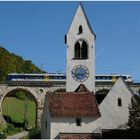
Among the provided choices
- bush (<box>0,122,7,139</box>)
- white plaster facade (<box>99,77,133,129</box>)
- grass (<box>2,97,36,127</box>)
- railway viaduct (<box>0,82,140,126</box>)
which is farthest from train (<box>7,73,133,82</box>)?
white plaster facade (<box>99,77,133,129</box>)

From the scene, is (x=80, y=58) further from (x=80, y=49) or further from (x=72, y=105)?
(x=72, y=105)

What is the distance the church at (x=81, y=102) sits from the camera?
40156 mm

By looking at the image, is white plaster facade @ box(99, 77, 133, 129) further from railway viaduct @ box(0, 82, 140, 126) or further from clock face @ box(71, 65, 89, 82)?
railway viaduct @ box(0, 82, 140, 126)

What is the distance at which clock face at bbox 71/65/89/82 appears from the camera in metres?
50.1

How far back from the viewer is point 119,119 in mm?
43469

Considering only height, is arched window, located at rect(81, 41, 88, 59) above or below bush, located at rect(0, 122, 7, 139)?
above

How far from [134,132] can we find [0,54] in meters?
108

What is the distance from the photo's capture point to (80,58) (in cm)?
5019

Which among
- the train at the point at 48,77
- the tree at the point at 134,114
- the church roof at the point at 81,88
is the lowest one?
the tree at the point at 134,114

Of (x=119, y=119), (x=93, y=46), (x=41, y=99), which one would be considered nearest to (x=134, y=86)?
(x=41, y=99)

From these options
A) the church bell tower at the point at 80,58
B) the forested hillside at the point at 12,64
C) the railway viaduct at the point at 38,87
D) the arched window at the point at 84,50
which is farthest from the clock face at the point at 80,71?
the forested hillside at the point at 12,64

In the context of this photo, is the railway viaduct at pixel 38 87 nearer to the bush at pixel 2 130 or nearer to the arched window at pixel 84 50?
the bush at pixel 2 130

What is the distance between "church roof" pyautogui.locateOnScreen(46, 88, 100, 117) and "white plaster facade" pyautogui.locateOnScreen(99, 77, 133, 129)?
77.9 inches

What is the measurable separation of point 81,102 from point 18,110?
64.1 meters
